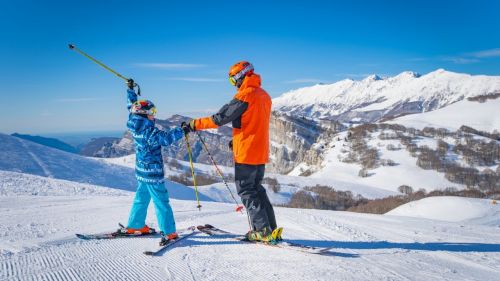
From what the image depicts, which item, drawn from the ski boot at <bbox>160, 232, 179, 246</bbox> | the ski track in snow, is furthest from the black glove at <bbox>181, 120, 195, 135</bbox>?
the ski track in snow

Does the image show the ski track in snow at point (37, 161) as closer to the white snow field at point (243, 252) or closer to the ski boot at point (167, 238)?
the white snow field at point (243, 252)

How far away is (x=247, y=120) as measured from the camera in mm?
6672

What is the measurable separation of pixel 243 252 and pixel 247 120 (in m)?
2.21

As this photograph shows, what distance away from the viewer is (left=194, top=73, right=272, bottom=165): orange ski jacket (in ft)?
21.6

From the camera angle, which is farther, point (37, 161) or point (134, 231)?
point (37, 161)

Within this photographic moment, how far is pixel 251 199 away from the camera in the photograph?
689cm

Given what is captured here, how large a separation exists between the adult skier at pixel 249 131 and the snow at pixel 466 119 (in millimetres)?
180742

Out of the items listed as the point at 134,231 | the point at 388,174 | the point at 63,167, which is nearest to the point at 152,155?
the point at 134,231

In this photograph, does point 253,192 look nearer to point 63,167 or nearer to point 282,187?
point 63,167

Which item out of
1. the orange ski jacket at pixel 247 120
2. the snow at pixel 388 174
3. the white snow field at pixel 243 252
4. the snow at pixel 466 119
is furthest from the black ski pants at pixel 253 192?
the snow at pixel 466 119

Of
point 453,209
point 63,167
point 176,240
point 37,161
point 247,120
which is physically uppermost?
point 247,120

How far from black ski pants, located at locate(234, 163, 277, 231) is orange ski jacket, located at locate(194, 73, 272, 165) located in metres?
0.15

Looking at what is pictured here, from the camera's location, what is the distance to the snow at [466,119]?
17388 cm

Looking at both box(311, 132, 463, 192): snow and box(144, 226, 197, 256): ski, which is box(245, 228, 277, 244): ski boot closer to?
box(144, 226, 197, 256): ski
